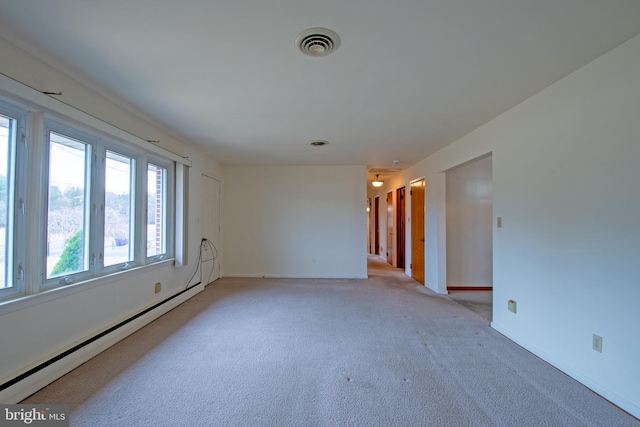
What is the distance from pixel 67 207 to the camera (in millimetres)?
2244

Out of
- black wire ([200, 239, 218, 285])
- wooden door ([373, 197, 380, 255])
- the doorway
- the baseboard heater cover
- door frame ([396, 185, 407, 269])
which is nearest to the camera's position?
the baseboard heater cover

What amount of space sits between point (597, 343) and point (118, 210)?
4.51 m

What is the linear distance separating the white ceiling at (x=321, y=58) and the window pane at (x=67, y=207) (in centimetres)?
65

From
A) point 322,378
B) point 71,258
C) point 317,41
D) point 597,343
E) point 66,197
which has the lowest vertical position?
point 322,378

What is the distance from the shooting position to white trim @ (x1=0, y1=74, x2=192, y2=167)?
1.69 m

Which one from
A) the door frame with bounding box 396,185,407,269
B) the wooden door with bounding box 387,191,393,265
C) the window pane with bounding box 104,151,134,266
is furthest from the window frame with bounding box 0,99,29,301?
the wooden door with bounding box 387,191,393,265

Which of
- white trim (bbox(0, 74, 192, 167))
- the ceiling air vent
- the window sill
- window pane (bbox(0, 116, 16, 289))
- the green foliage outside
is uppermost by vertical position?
the ceiling air vent

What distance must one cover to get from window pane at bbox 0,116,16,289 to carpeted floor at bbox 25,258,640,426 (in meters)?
0.91

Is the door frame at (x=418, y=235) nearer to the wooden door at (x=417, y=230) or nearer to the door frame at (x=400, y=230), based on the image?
the wooden door at (x=417, y=230)

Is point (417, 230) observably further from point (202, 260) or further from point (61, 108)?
point (61, 108)

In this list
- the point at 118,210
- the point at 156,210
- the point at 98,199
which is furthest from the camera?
the point at 156,210

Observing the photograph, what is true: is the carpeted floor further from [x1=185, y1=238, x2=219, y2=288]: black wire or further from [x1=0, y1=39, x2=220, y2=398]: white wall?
[x1=185, y1=238, x2=219, y2=288]: black wire

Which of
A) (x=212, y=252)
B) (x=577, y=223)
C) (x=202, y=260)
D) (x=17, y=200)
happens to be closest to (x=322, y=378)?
(x=577, y=223)

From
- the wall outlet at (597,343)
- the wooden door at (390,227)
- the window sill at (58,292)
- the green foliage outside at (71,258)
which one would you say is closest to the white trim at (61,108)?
the green foliage outside at (71,258)
